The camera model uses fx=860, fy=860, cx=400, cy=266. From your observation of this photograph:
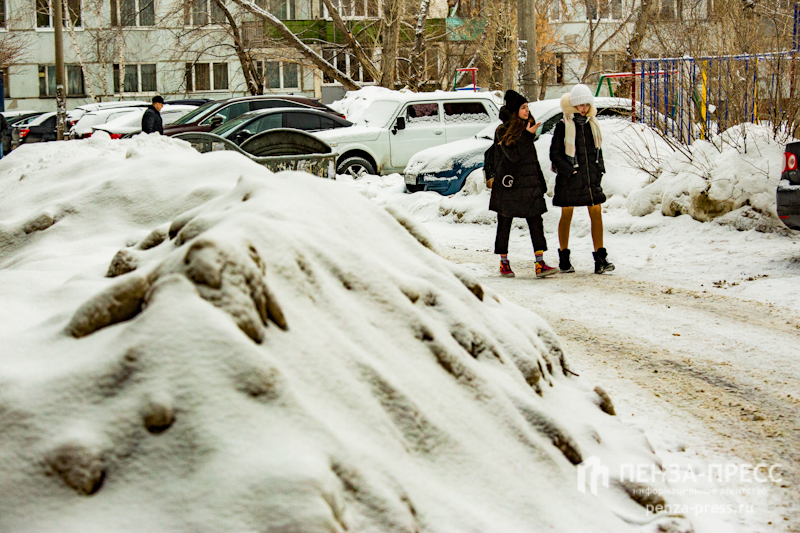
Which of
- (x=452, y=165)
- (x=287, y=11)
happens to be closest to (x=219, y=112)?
(x=452, y=165)

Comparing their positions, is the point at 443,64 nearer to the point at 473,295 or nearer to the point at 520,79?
the point at 520,79

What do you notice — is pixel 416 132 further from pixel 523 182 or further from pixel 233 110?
pixel 523 182

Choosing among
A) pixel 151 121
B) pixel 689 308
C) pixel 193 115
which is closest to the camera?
pixel 689 308

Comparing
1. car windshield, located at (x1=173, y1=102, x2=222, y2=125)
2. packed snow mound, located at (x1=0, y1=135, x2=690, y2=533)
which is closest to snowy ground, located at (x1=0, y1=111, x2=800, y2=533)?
packed snow mound, located at (x1=0, y1=135, x2=690, y2=533)

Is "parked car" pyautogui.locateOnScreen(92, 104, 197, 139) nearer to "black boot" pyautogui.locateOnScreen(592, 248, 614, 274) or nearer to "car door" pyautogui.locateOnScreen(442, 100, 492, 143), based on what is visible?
"car door" pyautogui.locateOnScreen(442, 100, 492, 143)

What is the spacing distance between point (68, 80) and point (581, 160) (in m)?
42.7

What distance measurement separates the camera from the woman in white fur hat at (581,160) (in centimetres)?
839

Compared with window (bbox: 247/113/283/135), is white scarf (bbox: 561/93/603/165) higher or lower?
lower

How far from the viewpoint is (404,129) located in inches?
656

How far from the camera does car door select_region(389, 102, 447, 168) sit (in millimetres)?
16641

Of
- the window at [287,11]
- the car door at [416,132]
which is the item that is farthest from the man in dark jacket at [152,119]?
the window at [287,11]

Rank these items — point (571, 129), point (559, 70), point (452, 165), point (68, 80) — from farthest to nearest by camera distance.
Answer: point (559, 70)
point (68, 80)
point (452, 165)
point (571, 129)

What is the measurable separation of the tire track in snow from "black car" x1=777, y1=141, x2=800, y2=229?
1.08m

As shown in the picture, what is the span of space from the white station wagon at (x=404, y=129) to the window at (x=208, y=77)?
96.9 feet
